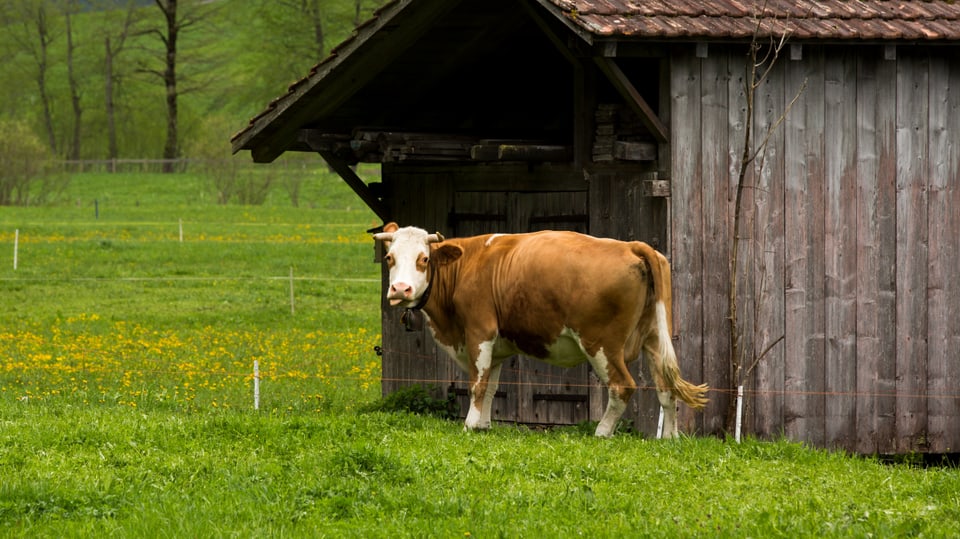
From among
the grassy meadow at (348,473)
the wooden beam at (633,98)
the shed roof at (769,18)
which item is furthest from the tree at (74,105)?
the shed roof at (769,18)

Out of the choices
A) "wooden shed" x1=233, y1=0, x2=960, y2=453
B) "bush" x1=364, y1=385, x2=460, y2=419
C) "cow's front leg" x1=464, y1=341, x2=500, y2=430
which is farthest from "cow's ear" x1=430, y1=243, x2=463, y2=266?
"bush" x1=364, y1=385, x2=460, y2=419

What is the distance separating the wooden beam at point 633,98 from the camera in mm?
12102

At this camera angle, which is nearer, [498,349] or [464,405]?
[498,349]

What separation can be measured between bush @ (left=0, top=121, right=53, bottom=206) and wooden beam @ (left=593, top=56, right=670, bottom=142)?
4100cm

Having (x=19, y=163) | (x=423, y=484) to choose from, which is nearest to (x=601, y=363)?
(x=423, y=484)

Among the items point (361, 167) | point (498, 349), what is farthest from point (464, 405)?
point (361, 167)

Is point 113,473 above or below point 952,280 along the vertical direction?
below

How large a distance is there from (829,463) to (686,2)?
4306 mm

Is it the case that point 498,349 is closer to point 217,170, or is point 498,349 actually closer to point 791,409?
point 791,409

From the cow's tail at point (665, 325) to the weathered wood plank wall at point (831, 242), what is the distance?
847 mm

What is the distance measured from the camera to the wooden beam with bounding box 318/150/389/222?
15.5 metres

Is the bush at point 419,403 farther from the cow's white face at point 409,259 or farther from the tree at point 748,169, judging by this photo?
the tree at point 748,169

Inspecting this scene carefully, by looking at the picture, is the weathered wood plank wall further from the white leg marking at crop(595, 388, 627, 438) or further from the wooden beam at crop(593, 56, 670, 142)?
the white leg marking at crop(595, 388, 627, 438)

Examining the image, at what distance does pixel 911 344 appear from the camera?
1336 centimetres
